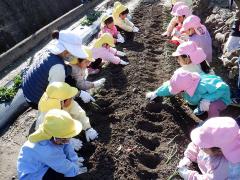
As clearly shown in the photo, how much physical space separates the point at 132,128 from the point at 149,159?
65 centimetres

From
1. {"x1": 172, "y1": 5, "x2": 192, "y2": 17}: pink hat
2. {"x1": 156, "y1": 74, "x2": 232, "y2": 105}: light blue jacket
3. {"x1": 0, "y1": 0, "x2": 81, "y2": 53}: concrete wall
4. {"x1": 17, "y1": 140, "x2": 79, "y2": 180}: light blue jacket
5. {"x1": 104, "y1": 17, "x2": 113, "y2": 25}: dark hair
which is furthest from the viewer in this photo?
{"x1": 0, "y1": 0, "x2": 81, "y2": 53}: concrete wall

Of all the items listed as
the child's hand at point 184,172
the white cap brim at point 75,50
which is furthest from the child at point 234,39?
the child's hand at point 184,172

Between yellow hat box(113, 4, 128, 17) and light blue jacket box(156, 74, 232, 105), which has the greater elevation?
light blue jacket box(156, 74, 232, 105)

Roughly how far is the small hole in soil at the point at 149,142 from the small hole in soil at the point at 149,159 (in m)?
0.24

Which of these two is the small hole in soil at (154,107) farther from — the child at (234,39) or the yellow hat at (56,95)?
the child at (234,39)

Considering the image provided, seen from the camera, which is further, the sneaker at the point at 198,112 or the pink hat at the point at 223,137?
the sneaker at the point at 198,112

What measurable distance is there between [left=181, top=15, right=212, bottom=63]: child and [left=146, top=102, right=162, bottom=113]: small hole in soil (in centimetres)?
174

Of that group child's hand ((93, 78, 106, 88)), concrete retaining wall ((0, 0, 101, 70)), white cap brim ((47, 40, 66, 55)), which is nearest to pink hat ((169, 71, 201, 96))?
child's hand ((93, 78, 106, 88))

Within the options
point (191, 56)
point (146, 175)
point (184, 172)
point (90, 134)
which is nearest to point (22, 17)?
point (191, 56)

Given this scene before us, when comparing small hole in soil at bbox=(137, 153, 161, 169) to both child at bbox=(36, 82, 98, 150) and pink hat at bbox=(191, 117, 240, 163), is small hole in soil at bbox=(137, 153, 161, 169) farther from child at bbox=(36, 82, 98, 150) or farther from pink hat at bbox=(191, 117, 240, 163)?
pink hat at bbox=(191, 117, 240, 163)

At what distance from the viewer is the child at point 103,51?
7.13m

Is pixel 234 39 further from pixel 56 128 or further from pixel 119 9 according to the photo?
pixel 56 128

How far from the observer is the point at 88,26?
9.91 metres

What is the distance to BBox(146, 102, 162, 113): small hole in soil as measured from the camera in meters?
5.97
